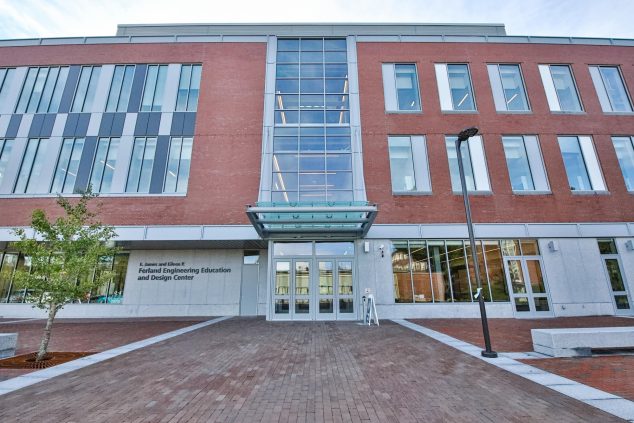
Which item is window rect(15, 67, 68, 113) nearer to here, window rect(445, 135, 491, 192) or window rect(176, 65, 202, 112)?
window rect(176, 65, 202, 112)

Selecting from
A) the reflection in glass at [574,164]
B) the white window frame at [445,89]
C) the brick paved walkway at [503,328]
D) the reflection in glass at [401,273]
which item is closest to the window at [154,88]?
the reflection in glass at [401,273]

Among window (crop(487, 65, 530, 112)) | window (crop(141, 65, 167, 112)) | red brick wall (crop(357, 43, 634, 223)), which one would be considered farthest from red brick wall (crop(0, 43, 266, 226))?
window (crop(487, 65, 530, 112))

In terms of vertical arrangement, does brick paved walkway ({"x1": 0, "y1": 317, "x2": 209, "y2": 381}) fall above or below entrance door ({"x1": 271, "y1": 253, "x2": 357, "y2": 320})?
below

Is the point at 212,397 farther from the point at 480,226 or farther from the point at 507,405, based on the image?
the point at 480,226

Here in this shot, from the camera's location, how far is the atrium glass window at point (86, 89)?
56.2 ft

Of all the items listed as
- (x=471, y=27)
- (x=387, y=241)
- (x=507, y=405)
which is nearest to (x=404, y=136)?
(x=387, y=241)

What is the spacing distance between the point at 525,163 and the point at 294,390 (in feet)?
55.6

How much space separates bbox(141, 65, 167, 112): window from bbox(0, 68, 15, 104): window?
27.6ft

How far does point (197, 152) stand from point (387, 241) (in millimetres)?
11431

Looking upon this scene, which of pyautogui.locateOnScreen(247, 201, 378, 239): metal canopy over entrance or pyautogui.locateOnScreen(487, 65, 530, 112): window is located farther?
pyautogui.locateOnScreen(487, 65, 530, 112): window

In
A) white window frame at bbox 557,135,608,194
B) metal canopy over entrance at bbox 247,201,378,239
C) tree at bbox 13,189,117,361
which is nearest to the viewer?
tree at bbox 13,189,117,361

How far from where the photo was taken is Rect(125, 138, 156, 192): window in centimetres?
1581

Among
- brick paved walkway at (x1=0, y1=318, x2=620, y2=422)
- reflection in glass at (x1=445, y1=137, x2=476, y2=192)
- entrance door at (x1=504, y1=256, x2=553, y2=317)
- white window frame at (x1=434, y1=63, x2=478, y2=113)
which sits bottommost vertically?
brick paved walkway at (x1=0, y1=318, x2=620, y2=422)

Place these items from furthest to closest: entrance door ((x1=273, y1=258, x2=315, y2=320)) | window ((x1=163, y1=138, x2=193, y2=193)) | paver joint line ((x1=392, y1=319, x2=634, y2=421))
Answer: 1. window ((x1=163, y1=138, x2=193, y2=193))
2. entrance door ((x1=273, y1=258, x2=315, y2=320))
3. paver joint line ((x1=392, y1=319, x2=634, y2=421))
